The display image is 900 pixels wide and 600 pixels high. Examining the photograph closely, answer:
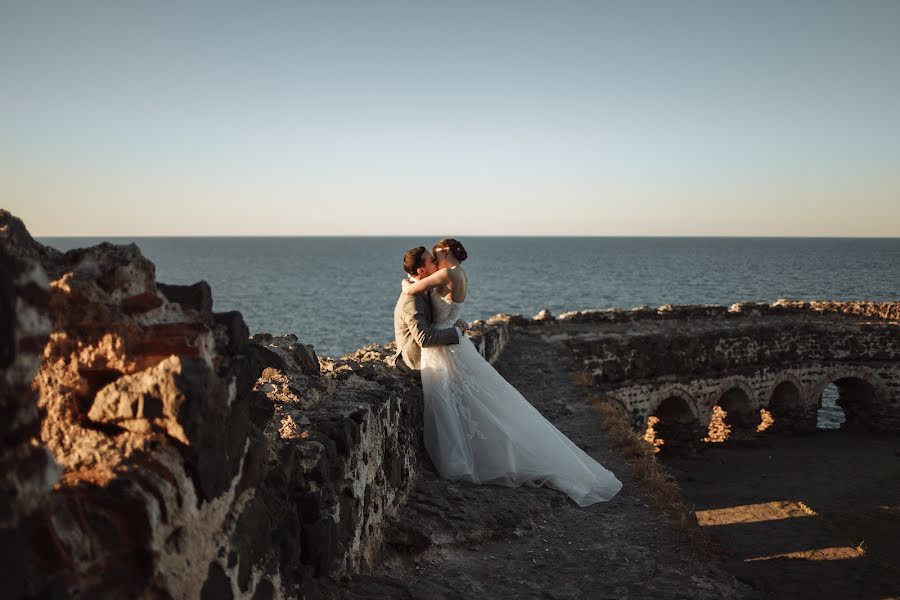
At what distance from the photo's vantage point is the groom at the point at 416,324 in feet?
21.3

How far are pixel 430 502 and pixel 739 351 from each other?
60.8ft

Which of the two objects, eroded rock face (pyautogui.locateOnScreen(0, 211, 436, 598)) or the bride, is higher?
eroded rock face (pyautogui.locateOnScreen(0, 211, 436, 598))

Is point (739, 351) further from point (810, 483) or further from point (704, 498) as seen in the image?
point (704, 498)

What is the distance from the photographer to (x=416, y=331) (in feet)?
21.3

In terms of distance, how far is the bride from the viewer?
640cm

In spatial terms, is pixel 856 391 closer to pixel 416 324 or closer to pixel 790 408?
pixel 790 408

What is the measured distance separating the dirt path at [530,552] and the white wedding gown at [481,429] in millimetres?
145

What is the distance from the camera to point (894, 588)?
30.3 ft

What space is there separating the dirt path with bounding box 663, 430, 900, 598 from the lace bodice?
11.7 feet

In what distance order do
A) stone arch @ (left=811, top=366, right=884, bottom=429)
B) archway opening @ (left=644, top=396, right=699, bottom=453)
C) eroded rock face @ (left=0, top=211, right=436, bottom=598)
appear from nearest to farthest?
eroded rock face @ (left=0, top=211, right=436, bottom=598)
archway opening @ (left=644, top=396, right=699, bottom=453)
stone arch @ (left=811, top=366, right=884, bottom=429)

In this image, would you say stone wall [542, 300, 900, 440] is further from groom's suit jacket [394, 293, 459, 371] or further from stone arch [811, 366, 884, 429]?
Answer: groom's suit jacket [394, 293, 459, 371]

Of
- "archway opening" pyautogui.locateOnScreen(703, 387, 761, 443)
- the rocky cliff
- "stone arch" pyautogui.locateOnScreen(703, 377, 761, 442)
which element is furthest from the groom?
"archway opening" pyautogui.locateOnScreen(703, 387, 761, 443)

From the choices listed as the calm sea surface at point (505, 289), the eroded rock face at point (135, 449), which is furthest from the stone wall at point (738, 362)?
the calm sea surface at point (505, 289)

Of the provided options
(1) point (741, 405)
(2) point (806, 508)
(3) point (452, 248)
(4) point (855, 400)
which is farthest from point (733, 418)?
(3) point (452, 248)
